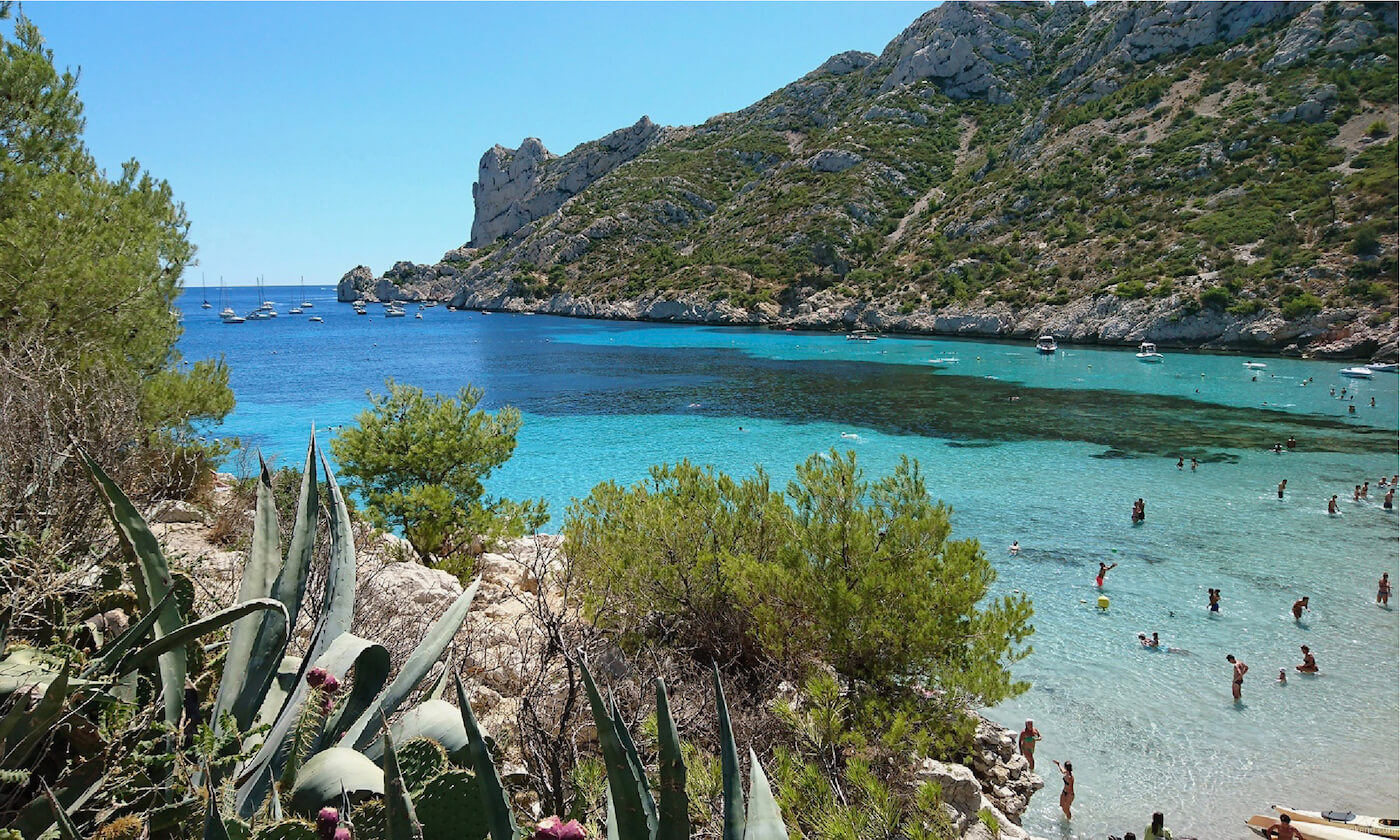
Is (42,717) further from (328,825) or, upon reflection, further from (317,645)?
(317,645)

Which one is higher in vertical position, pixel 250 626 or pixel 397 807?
pixel 397 807

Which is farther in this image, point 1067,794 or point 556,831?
point 1067,794

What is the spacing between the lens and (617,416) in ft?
110

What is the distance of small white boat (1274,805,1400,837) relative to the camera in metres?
7.99

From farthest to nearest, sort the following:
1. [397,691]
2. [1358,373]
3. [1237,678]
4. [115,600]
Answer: [1358,373], [1237,678], [115,600], [397,691]

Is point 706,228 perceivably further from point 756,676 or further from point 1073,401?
point 756,676

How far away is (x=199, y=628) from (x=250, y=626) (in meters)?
0.89

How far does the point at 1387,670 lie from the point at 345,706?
51.5ft

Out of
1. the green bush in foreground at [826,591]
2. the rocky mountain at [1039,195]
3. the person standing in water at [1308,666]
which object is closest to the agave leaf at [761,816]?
the green bush in foreground at [826,591]

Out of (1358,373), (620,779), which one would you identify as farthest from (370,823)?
(1358,373)

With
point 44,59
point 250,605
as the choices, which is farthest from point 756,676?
point 44,59

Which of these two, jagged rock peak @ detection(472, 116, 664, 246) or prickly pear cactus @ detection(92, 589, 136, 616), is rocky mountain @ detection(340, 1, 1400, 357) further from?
prickly pear cactus @ detection(92, 589, 136, 616)

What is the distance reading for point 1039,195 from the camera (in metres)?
70.6

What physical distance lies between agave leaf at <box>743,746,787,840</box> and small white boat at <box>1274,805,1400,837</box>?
9.07 metres
